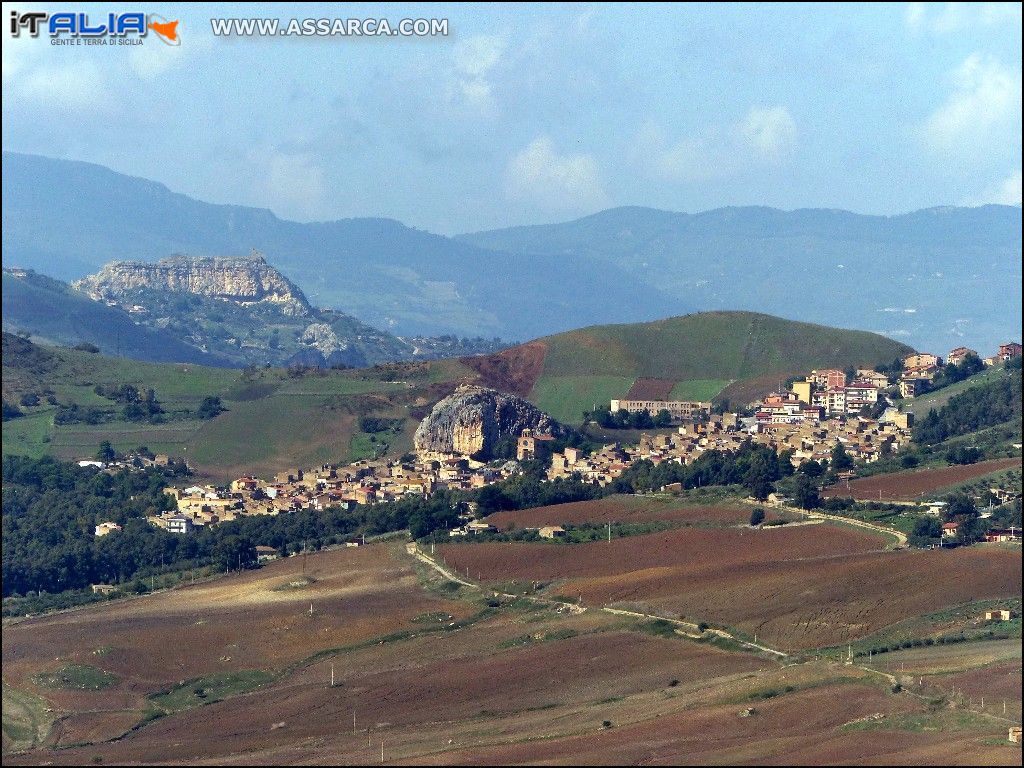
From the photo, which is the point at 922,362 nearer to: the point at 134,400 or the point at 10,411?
the point at 134,400

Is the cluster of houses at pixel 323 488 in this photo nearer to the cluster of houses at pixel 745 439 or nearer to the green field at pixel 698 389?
the cluster of houses at pixel 745 439

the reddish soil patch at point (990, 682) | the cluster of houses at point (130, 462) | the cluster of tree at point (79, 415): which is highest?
the cluster of tree at point (79, 415)

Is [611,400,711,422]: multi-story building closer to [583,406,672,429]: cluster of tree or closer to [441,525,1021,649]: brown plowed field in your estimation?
[583,406,672,429]: cluster of tree

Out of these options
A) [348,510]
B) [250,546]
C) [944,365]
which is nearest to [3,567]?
[250,546]

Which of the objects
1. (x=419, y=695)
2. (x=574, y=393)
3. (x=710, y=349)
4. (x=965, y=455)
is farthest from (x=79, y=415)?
(x=419, y=695)

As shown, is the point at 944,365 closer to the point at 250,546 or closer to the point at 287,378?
the point at 287,378

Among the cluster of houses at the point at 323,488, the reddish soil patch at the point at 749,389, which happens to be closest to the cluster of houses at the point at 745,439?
the cluster of houses at the point at 323,488
